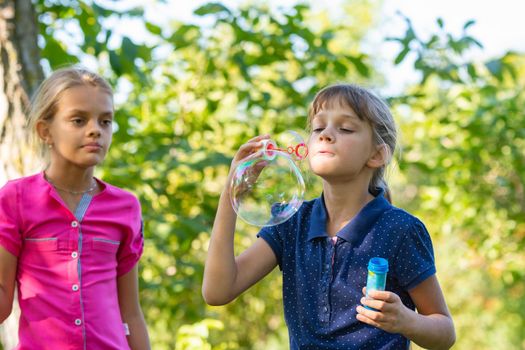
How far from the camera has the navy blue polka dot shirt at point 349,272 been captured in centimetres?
188

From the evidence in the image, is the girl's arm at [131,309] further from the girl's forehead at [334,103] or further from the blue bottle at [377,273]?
the blue bottle at [377,273]

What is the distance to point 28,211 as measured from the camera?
6.74 feet

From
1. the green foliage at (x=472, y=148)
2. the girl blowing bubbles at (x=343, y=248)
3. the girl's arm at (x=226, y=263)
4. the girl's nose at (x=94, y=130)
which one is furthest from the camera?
the green foliage at (x=472, y=148)

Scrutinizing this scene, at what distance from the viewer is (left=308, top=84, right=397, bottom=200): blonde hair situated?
1948 mm

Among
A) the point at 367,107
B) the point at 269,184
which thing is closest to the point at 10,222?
the point at 269,184

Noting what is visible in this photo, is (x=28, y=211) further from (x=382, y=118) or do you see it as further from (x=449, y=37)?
(x=449, y=37)

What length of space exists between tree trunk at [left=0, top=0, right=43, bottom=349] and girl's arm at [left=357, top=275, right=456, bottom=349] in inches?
61.2

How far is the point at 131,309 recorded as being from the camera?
2281 millimetres

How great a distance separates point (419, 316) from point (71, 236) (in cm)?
101

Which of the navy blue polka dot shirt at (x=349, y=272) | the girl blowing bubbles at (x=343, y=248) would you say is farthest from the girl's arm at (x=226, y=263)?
the navy blue polka dot shirt at (x=349, y=272)

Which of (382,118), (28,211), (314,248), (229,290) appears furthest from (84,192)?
(382,118)

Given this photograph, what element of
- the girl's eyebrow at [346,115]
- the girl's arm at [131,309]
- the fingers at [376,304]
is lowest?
the girl's arm at [131,309]

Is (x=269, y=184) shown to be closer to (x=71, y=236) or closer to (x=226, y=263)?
(x=226, y=263)

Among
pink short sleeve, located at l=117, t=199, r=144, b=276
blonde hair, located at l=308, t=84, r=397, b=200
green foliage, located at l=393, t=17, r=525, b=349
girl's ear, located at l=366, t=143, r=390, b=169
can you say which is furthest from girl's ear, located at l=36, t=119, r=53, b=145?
green foliage, located at l=393, t=17, r=525, b=349
